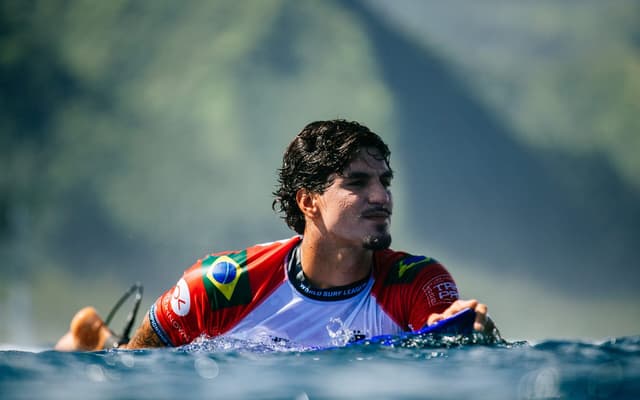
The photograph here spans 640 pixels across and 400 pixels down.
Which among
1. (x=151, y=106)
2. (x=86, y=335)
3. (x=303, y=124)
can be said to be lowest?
(x=86, y=335)

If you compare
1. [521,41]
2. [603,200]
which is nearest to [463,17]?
[521,41]

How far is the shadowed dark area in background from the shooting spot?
83.1ft

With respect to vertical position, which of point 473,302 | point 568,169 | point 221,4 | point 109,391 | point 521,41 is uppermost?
point 221,4

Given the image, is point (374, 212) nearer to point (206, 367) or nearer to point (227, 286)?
point (227, 286)

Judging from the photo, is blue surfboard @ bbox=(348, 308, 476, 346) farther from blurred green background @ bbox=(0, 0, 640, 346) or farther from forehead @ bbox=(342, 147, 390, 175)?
blurred green background @ bbox=(0, 0, 640, 346)

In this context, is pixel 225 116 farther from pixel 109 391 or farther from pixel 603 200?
pixel 109 391

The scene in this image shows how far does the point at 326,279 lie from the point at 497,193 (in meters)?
22.0

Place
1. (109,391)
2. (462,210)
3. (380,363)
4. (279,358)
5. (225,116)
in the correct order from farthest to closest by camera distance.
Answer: (225,116) → (462,210) → (279,358) → (380,363) → (109,391)

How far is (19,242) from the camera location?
26.3 m

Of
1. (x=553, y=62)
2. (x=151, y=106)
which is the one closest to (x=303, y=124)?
(x=151, y=106)

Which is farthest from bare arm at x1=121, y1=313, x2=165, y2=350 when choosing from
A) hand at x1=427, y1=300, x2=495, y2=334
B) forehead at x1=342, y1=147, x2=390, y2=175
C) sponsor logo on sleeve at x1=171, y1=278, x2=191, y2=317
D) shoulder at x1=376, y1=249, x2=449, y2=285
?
hand at x1=427, y1=300, x2=495, y2=334

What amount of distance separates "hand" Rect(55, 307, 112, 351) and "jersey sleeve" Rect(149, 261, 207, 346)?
4.65 feet

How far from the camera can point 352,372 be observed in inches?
129

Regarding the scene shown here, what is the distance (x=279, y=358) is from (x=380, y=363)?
51 cm
